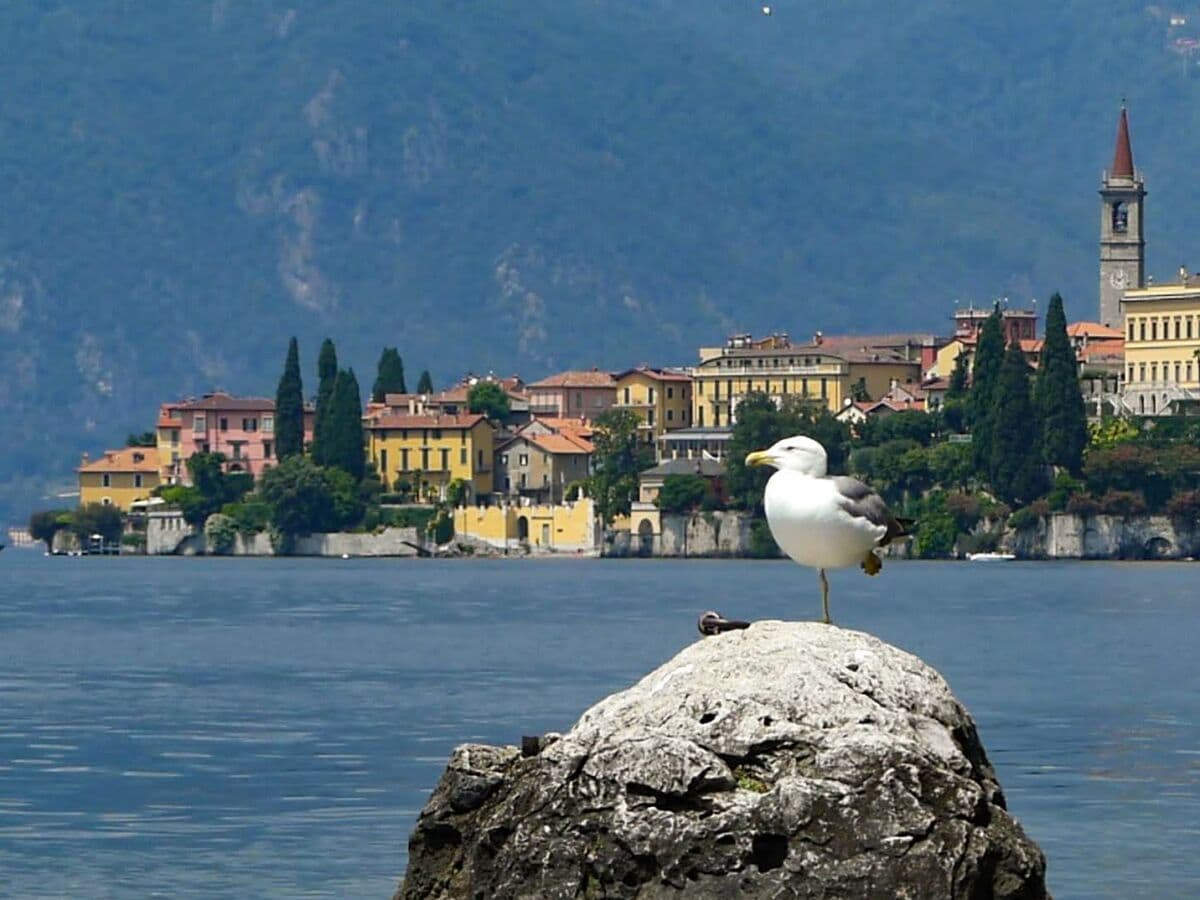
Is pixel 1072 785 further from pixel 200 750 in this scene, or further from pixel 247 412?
pixel 247 412

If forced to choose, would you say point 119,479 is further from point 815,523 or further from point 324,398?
point 815,523

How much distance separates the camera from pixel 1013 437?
14238 cm

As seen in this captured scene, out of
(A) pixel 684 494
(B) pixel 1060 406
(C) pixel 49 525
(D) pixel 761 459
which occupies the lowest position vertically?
(D) pixel 761 459

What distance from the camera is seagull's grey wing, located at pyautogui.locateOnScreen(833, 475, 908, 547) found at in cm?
1956

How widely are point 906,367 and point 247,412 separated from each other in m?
33.9

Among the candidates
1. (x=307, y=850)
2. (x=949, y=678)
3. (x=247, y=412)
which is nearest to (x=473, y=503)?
(x=247, y=412)

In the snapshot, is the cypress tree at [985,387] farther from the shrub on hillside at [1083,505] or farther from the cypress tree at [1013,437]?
the shrub on hillside at [1083,505]

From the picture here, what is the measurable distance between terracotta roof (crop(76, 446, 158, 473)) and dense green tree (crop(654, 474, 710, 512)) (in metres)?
42.8

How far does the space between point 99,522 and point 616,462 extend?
30333mm

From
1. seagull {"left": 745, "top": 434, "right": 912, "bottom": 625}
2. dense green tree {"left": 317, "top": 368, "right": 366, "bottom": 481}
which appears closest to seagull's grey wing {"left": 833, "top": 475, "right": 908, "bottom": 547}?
seagull {"left": 745, "top": 434, "right": 912, "bottom": 625}

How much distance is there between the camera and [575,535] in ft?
546

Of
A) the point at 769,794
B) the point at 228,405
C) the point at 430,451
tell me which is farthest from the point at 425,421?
the point at 769,794

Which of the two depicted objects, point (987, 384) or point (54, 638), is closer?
point (54, 638)

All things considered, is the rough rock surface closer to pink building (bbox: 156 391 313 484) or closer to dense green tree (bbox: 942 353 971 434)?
dense green tree (bbox: 942 353 971 434)
